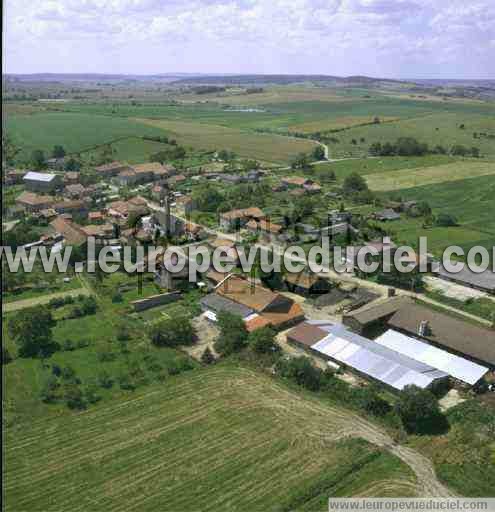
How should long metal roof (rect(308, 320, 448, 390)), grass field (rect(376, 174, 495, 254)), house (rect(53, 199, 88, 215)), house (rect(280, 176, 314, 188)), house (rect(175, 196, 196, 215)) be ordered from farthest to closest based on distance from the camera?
1. house (rect(280, 176, 314, 188))
2. house (rect(175, 196, 196, 215))
3. house (rect(53, 199, 88, 215))
4. grass field (rect(376, 174, 495, 254))
5. long metal roof (rect(308, 320, 448, 390))

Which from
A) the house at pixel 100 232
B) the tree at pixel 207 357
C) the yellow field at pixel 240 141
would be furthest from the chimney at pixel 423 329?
the yellow field at pixel 240 141

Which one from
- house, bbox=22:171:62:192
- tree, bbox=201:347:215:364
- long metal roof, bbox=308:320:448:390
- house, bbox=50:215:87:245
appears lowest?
tree, bbox=201:347:215:364

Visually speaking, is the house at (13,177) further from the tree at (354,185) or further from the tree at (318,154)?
the tree at (318,154)

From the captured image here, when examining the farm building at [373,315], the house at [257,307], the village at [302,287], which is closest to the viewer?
the village at [302,287]

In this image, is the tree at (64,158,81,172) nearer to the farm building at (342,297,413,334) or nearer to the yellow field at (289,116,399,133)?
the farm building at (342,297,413,334)

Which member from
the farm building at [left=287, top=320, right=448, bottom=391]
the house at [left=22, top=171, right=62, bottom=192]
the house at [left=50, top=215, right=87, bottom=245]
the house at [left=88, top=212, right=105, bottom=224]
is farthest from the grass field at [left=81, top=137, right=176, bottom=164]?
the farm building at [left=287, top=320, right=448, bottom=391]

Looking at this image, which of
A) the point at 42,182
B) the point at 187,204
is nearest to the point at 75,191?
the point at 42,182
